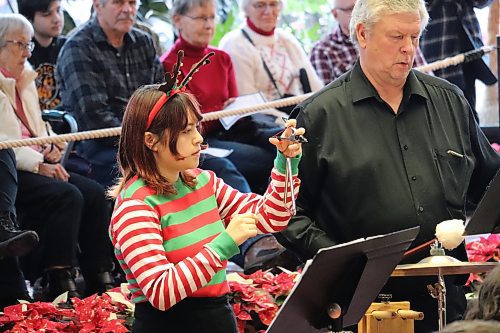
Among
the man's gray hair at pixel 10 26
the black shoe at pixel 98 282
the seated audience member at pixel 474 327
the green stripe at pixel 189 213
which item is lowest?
the black shoe at pixel 98 282

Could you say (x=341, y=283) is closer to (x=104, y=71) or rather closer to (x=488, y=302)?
(x=488, y=302)

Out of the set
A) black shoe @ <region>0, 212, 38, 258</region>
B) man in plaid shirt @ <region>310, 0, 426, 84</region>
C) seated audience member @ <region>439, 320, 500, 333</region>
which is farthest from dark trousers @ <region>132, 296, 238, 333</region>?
man in plaid shirt @ <region>310, 0, 426, 84</region>

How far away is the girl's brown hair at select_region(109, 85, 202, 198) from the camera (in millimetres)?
3031

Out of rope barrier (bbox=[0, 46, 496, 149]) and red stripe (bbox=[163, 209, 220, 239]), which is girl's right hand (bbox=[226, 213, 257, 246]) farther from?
rope barrier (bbox=[0, 46, 496, 149])

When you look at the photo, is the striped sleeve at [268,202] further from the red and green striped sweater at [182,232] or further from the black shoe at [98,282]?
the black shoe at [98,282]

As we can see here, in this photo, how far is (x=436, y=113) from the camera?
3699 mm

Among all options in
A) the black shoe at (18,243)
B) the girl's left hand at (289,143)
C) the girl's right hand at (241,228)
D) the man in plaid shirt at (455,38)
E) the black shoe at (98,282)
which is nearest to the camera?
the girl's right hand at (241,228)

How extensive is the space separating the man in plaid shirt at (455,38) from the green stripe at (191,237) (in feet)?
12.7

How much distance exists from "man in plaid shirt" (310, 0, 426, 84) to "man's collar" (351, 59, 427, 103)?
274cm

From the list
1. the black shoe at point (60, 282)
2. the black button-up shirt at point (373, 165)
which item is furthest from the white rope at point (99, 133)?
the black button-up shirt at point (373, 165)

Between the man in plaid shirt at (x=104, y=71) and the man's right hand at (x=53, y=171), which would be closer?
the man's right hand at (x=53, y=171)

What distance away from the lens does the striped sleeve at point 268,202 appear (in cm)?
307

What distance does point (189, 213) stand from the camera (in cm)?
305

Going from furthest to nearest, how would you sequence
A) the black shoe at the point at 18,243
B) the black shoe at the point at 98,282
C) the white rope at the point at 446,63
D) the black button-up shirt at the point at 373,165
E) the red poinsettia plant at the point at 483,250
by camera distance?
the white rope at the point at 446,63 < the black shoe at the point at 98,282 < the red poinsettia plant at the point at 483,250 < the black shoe at the point at 18,243 < the black button-up shirt at the point at 373,165
